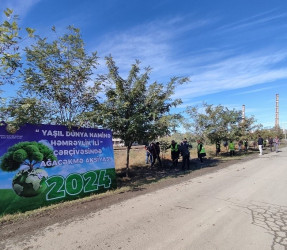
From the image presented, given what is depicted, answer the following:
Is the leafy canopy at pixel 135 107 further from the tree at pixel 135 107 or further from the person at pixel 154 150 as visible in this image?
the person at pixel 154 150

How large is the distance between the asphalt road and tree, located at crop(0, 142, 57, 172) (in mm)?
2220

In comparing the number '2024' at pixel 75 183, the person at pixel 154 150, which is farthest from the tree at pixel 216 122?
the number '2024' at pixel 75 183

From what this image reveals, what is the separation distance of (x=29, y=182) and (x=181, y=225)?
4.16 meters

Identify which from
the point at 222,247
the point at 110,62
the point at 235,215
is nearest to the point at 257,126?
the point at 110,62

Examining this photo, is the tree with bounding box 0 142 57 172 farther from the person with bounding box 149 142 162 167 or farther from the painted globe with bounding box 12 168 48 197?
the person with bounding box 149 142 162 167

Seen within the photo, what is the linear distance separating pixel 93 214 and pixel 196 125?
15625 mm

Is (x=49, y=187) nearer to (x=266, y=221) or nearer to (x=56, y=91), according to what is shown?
(x=56, y=91)

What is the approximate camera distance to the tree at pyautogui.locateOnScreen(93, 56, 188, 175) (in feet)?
32.4

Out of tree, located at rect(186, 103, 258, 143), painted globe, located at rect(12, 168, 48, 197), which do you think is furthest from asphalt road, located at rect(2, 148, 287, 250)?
tree, located at rect(186, 103, 258, 143)

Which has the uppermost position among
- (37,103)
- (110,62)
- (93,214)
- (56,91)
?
(110,62)

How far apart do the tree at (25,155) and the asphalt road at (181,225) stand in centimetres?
222

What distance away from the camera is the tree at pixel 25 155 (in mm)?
6328

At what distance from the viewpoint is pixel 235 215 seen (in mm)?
5543

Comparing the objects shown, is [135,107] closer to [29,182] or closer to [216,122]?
[29,182]
